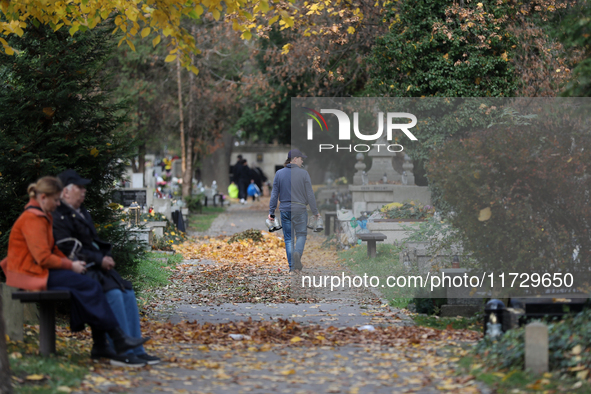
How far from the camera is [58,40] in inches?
339

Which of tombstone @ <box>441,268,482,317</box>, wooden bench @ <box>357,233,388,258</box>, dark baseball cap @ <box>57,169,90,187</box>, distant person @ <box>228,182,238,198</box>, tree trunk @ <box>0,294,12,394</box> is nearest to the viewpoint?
tree trunk @ <box>0,294,12,394</box>

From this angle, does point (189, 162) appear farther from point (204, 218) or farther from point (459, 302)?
point (459, 302)

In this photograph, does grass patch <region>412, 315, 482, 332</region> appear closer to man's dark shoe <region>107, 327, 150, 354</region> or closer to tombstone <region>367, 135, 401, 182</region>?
man's dark shoe <region>107, 327, 150, 354</region>

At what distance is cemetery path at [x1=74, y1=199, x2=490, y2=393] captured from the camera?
5.74m

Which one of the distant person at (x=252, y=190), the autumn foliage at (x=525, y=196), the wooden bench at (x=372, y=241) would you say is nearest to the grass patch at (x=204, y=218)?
the distant person at (x=252, y=190)

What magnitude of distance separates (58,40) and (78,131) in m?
1.06

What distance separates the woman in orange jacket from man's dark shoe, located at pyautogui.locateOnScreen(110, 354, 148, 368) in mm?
86

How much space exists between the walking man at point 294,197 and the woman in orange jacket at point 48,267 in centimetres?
601

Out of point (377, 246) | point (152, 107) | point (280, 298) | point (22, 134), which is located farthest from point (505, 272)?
point (152, 107)

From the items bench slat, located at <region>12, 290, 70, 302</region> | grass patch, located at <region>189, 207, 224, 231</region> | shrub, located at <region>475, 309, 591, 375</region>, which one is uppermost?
bench slat, located at <region>12, 290, 70, 302</region>

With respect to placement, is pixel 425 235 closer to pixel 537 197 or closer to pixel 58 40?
pixel 537 197

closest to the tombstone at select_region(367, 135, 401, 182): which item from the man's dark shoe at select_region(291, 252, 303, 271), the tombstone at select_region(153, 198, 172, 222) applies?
the tombstone at select_region(153, 198, 172, 222)

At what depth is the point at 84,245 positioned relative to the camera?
252 inches

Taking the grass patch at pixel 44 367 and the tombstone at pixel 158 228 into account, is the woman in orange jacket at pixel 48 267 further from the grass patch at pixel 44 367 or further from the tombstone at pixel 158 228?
the tombstone at pixel 158 228
